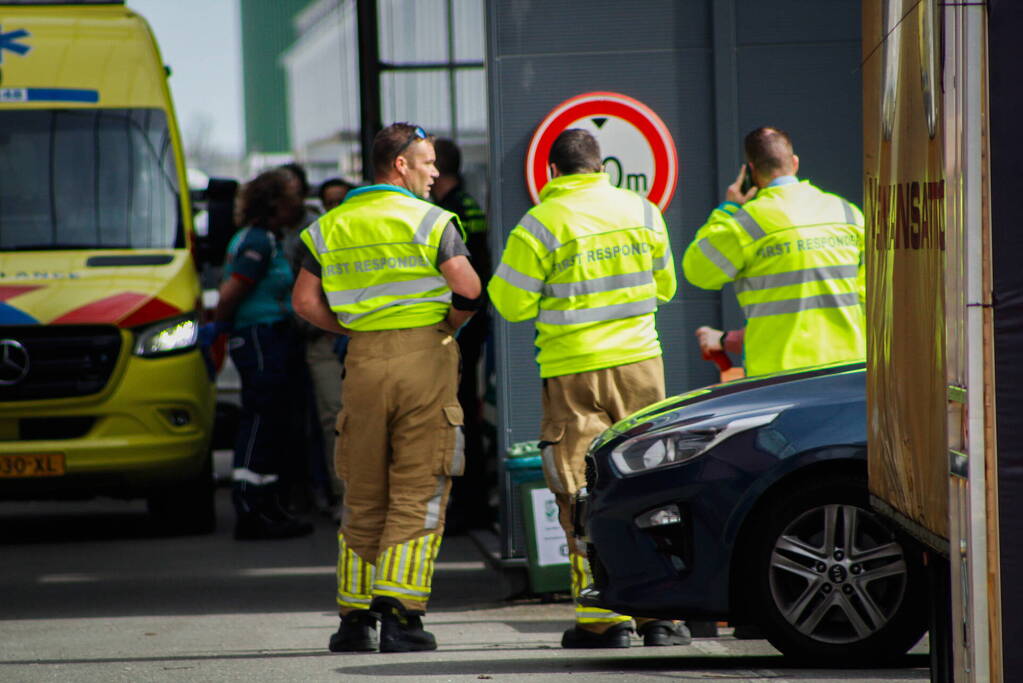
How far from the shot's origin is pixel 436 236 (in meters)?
6.39

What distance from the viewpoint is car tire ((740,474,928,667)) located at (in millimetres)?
5777

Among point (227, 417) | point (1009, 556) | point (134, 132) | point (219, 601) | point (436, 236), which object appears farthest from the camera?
point (227, 417)

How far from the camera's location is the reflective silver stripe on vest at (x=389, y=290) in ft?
20.9

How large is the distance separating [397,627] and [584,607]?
0.72 meters

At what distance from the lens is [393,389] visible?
6375mm

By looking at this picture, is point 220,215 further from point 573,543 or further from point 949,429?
point 949,429

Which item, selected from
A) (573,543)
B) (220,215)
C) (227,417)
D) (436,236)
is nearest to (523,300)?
(436,236)

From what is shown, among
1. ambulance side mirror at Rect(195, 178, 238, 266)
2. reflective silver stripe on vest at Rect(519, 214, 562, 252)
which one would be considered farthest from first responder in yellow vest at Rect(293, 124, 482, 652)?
ambulance side mirror at Rect(195, 178, 238, 266)

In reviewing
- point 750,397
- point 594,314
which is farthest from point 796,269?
point 750,397

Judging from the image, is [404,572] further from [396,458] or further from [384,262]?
[384,262]

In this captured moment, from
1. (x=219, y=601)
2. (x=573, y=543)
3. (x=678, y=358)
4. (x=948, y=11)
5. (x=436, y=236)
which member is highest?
(x=948, y=11)

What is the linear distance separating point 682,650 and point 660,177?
8.63 ft

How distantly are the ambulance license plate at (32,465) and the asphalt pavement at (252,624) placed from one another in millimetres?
536

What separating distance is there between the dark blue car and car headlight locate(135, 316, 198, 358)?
438 centimetres
